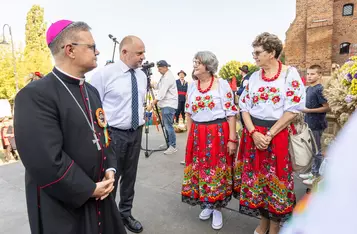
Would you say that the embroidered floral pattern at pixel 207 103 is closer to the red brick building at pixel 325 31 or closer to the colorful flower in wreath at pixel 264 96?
the colorful flower in wreath at pixel 264 96

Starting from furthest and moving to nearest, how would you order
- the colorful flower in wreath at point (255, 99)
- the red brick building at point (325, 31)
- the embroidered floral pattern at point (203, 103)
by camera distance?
the red brick building at point (325, 31)
the embroidered floral pattern at point (203, 103)
the colorful flower in wreath at point (255, 99)

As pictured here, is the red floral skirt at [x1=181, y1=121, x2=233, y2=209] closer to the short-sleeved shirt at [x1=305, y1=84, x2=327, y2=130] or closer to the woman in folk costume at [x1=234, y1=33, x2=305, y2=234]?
the woman in folk costume at [x1=234, y1=33, x2=305, y2=234]

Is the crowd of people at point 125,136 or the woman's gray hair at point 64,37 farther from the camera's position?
the woman's gray hair at point 64,37

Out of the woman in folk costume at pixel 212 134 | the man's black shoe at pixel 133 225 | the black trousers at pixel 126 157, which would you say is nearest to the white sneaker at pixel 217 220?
the woman in folk costume at pixel 212 134

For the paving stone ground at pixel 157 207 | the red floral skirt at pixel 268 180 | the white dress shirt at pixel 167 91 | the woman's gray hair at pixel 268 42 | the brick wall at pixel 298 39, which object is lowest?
the paving stone ground at pixel 157 207

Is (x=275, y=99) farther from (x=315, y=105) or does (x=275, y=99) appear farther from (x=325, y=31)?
(x=325, y=31)

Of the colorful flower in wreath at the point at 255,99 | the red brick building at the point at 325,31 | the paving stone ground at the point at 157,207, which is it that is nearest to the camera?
A: the colorful flower in wreath at the point at 255,99

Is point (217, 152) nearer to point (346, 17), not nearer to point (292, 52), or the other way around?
point (292, 52)

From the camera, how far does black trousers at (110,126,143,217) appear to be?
238 cm

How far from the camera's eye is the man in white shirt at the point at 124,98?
92.0 inches

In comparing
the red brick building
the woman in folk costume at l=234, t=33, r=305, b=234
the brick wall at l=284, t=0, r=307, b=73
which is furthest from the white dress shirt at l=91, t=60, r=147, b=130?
the brick wall at l=284, t=0, r=307, b=73

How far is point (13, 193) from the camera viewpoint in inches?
139

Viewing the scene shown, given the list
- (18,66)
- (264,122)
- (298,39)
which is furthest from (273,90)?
(18,66)

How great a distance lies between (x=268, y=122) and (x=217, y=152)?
59 cm
